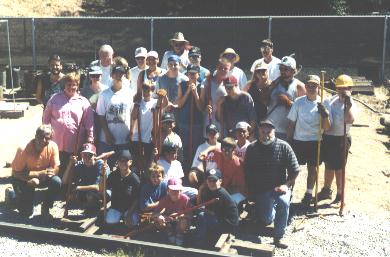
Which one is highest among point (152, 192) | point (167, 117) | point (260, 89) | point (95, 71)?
point (95, 71)

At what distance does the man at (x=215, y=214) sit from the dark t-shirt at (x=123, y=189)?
37.9 inches

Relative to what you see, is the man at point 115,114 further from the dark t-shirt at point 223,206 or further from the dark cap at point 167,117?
the dark t-shirt at point 223,206

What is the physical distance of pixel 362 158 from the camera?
11.7 metres

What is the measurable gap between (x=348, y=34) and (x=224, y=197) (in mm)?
14244

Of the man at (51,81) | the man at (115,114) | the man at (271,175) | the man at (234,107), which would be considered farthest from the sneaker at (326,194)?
the man at (51,81)

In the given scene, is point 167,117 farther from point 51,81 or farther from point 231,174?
point 51,81

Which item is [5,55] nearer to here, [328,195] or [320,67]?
[320,67]

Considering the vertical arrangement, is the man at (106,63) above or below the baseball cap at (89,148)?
above

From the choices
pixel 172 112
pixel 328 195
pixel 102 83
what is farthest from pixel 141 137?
pixel 328 195

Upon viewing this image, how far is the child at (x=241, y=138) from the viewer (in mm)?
8211

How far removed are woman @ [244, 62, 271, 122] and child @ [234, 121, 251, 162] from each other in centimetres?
73

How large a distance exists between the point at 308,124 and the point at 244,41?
12.4m

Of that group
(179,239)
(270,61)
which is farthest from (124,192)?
(270,61)

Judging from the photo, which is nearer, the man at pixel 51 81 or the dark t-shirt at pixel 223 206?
the dark t-shirt at pixel 223 206
